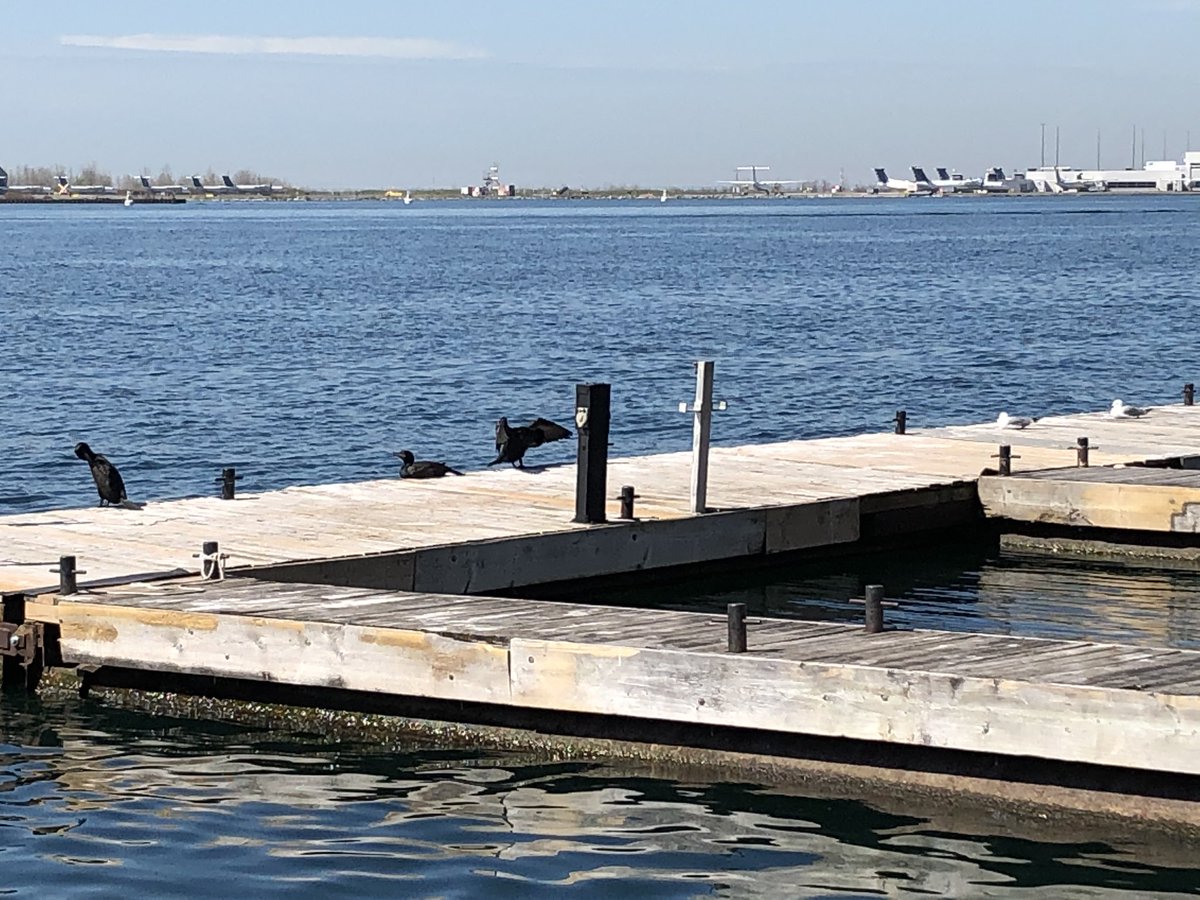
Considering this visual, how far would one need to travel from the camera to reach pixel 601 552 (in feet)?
53.3

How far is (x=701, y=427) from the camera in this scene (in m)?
16.8

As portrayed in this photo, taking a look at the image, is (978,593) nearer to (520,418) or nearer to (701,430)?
(701,430)

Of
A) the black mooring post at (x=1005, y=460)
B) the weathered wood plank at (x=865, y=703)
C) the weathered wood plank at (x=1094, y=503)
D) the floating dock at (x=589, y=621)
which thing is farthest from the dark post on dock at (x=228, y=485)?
the black mooring post at (x=1005, y=460)

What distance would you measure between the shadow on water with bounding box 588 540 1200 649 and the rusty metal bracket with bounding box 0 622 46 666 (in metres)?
4.77

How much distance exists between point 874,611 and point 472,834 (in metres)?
2.57

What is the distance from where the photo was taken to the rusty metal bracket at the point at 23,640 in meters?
13.4

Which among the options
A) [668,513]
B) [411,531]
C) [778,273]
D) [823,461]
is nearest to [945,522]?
[823,461]

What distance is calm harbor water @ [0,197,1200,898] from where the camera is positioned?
414 inches

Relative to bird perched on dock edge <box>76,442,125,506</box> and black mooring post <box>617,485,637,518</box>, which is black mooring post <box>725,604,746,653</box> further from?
bird perched on dock edge <box>76,442,125,506</box>

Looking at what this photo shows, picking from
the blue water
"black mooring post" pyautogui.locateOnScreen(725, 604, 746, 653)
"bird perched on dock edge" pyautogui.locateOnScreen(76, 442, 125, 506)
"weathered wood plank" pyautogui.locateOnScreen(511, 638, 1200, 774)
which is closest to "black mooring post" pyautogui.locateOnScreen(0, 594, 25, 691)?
"weathered wood plank" pyautogui.locateOnScreen(511, 638, 1200, 774)

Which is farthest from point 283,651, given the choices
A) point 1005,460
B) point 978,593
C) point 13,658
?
point 1005,460

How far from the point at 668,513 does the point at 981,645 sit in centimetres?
587

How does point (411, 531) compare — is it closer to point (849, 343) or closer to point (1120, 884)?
point (1120, 884)

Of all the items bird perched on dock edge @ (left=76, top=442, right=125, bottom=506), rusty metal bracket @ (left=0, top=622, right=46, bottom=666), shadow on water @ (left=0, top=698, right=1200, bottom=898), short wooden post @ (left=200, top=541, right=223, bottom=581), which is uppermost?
bird perched on dock edge @ (left=76, top=442, right=125, bottom=506)
